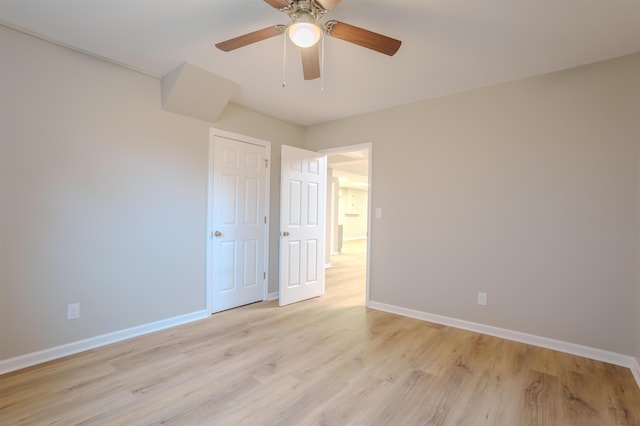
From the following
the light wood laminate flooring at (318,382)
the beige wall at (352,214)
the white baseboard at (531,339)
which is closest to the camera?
the light wood laminate flooring at (318,382)

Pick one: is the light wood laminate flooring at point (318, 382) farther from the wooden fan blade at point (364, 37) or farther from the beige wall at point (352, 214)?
the beige wall at point (352, 214)

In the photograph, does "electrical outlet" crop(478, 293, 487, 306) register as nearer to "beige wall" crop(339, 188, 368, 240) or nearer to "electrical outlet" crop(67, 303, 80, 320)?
"electrical outlet" crop(67, 303, 80, 320)

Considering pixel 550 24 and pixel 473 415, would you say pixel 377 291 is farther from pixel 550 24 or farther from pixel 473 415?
pixel 550 24

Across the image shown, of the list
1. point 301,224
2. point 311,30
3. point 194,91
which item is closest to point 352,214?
point 301,224

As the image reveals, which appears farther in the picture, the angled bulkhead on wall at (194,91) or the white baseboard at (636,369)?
the angled bulkhead on wall at (194,91)

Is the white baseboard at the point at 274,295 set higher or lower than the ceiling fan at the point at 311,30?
lower

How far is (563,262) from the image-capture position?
105 inches

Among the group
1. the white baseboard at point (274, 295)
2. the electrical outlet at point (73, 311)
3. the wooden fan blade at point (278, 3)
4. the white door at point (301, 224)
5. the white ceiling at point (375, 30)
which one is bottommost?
the white baseboard at point (274, 295)

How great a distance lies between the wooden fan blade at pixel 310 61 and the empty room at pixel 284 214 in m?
0.02

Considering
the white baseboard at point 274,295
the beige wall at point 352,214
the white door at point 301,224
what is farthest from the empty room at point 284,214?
the beige wall at point 352,214

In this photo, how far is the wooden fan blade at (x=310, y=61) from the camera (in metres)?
1.98

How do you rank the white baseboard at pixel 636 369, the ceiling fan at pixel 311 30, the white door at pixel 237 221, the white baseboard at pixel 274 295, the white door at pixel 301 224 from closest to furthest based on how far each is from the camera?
the ceiling fan at pixel 311 30
the white baseboard at pixel 636 369
the white door at pixel 237 221
the white door at pixel 301 224
the white baseboard at pixel 274 295

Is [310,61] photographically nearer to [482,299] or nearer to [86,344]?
[482,299]

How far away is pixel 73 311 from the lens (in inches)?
98.9
